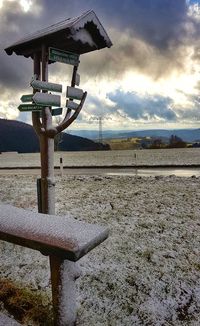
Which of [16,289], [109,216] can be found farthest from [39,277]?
[109,216]

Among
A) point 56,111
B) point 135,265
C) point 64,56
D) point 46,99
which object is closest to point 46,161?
point 56,111

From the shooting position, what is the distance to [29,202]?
294 inches

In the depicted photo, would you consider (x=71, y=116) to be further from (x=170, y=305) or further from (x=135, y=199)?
(x=170, y=305)

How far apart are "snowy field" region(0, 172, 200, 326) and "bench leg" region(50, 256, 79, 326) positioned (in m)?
0.37

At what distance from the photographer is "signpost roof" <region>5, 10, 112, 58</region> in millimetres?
5047

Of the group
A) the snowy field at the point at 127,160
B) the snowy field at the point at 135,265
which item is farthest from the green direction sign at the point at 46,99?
the snowy field at the point at 127,160

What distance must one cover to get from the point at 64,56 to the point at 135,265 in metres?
3.57

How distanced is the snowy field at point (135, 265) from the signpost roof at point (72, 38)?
122 inches

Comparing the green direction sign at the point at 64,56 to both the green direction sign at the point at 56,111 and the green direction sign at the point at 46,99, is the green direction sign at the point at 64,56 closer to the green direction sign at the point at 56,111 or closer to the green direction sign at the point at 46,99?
the green direction sign at the point at 46,99

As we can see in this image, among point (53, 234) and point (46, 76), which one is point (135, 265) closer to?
point (53, 234)

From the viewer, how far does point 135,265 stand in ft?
13.2

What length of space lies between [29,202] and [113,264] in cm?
389

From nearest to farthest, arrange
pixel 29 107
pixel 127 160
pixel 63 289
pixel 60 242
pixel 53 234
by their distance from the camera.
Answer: pixel 60 242 → pixel 53 234 → pixel 63 289 → pixel 29 107 → pixel 127 160

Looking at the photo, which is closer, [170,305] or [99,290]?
[170,305]
